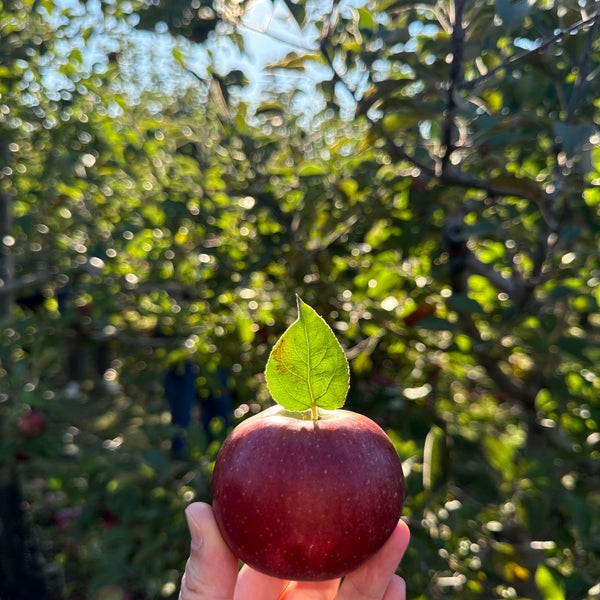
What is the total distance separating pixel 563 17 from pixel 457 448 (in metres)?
1.02

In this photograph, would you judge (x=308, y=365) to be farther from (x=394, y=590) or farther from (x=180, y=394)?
(x=180, y=394)

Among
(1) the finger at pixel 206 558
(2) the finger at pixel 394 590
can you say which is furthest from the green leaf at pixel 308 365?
(2) the finger at pixel 394 590

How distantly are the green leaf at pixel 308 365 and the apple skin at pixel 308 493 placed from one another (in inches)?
2.0

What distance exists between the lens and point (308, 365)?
72 centimetres

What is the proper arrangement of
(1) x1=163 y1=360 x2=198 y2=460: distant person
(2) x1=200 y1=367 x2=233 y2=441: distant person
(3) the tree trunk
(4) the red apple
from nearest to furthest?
1. (2) x1=200 y1=367 x2=233 y2=441: distant person
2. (1) x1=163 y1=360 x2=198 y2=460: distant person
3. (4) the red apple
4. (3) the tree trunk

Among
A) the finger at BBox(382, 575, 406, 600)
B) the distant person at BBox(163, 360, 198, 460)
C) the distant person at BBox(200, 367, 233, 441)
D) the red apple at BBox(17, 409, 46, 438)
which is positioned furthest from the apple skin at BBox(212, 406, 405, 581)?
the red apple at BBox(17, 409, 46, 438)

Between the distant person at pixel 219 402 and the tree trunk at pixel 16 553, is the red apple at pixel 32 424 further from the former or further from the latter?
the distant person at pixel 219 402

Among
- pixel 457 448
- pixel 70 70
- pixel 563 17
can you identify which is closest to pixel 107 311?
pixel 70 70

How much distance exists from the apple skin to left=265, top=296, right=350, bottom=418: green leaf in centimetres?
5

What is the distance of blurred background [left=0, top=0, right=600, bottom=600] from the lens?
47.7 inches

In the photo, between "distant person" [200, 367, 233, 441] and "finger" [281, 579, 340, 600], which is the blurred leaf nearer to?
"finger" [281, 579, 340, 600]

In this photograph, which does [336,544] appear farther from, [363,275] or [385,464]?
[363,275]

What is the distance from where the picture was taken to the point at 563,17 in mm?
1030

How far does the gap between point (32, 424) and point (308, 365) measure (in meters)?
1.88
